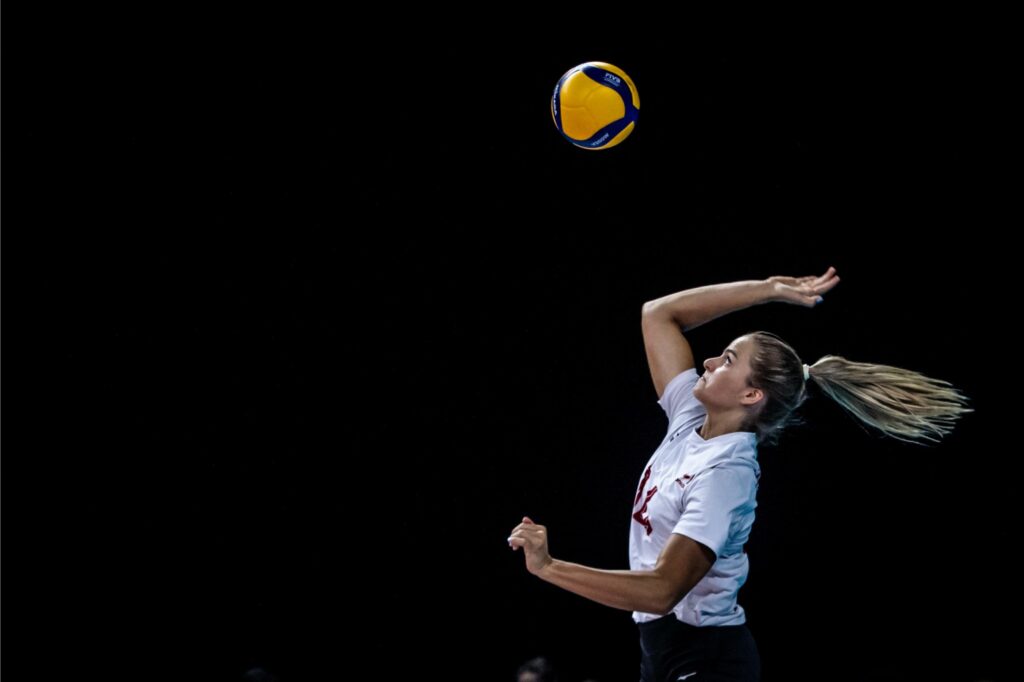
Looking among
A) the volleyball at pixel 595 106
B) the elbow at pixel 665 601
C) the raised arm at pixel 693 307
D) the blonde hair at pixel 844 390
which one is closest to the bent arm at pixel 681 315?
the raised arm at pixel 693 307

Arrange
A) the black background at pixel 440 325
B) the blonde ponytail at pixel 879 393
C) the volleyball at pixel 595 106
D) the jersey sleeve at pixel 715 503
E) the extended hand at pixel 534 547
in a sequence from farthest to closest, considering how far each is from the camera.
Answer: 1. the black background at pixel 440 325
2. the volleyball at pixel 595 106
3. the blonde ponytail at pixel 879 393
4. the jersey sleeve at pixel 715 503
5. the extended hand at pixel 534 547

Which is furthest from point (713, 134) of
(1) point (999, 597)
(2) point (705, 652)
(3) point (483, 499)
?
(2) point (705, 652)

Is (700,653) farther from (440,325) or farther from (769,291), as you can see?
(440,325)

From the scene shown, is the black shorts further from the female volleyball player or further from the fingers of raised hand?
the fingers of raised hand

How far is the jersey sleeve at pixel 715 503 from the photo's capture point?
197cm

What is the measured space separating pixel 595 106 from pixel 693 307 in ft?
2.26

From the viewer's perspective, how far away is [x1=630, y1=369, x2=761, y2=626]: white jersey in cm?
200

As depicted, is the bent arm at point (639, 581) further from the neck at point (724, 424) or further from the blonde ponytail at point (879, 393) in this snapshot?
the blonde ponytail at point (879, 393)

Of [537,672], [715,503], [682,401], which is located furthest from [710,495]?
[537,672]

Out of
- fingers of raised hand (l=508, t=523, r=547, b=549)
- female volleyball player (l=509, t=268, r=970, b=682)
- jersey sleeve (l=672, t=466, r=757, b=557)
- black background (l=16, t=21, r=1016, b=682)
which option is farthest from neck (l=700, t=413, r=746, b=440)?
black background (l=16, t=21, r=1016, b=682)

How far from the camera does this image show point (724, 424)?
2.23m

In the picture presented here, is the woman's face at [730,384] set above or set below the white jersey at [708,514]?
above

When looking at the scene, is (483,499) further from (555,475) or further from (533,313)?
(533,313)

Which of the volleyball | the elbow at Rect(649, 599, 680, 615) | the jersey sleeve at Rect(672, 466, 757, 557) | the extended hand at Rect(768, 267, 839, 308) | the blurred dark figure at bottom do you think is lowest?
the blurred dark figure at bottom
